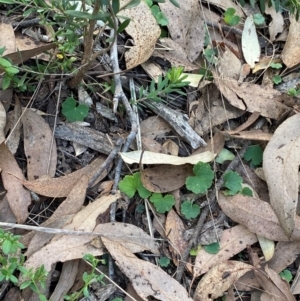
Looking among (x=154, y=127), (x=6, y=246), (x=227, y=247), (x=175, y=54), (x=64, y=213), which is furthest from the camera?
(x=175, y=54)

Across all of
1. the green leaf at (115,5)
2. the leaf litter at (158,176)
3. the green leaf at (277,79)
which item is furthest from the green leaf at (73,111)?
the green leaf at (277,79)

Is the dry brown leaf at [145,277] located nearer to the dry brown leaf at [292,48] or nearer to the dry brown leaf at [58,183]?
the dry brown leaf at [58,183]

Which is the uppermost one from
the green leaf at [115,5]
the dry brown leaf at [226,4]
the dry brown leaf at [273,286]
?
the green leaf at [115,5]

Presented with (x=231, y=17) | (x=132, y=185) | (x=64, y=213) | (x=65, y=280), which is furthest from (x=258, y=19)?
(x=65, y=280)

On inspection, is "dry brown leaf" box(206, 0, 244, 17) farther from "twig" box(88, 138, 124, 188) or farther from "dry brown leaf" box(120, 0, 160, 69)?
"twig" box(88, 138, 124, 188)

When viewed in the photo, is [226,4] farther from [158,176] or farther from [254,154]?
[158,176]
